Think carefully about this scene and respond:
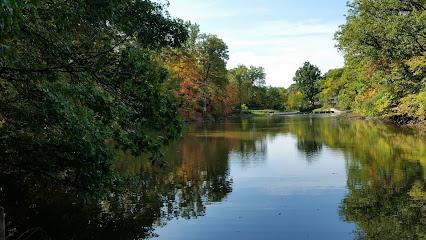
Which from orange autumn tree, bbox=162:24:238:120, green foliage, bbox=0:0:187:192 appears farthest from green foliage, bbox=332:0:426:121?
orange autumn tree, bbox=162:24:238:120

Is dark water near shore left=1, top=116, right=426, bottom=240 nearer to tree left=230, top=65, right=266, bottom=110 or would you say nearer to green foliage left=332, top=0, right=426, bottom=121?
green foliage left=332, top=0, right=426, bottom=121

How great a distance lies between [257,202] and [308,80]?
4660 inches

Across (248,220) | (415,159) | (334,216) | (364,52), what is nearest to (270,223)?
(248,220)

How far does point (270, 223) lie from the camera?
41.0 feet

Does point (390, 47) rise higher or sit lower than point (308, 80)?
lower

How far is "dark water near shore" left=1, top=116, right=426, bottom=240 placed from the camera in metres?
11.6

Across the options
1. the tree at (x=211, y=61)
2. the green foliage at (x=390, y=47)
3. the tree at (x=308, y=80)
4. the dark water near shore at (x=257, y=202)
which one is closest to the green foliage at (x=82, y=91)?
the dark water near shore at (x=257, y=202)

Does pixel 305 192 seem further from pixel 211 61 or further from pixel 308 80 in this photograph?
pixel 308 80

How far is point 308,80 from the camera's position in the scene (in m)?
130

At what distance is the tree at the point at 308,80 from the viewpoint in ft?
411

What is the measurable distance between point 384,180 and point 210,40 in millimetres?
55927

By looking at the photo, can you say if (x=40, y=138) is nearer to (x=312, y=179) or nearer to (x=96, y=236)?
(x=96, y=236)

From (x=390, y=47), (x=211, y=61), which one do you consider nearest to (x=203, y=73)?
(x=211, y=61)

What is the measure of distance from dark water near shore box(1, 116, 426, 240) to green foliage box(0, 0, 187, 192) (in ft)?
3.89
